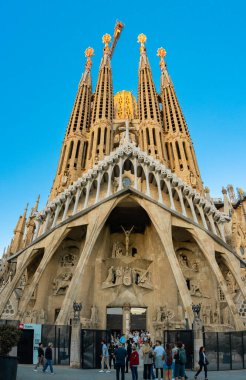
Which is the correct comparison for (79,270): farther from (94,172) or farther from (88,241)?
(94,172)

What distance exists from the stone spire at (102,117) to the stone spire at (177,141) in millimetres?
8586

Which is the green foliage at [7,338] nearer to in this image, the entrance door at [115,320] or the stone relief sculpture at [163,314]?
the stone relief sculpture at [163,314]

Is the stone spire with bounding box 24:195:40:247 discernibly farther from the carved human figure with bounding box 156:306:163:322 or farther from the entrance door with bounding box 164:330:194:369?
the entrance door with bounding box 164:330:194:369

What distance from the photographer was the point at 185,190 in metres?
31.2

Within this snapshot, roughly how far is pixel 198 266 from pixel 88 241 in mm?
11365

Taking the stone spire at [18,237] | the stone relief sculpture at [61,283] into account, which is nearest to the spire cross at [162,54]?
the stone spire at [18,237]

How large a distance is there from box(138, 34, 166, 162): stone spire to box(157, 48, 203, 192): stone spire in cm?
157

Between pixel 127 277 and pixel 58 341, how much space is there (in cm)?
1350

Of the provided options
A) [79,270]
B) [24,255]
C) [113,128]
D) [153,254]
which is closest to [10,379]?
[79,270]

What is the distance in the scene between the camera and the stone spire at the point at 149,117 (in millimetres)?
43378

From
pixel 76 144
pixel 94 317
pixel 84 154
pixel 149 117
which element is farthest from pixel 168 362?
pixel 149 117

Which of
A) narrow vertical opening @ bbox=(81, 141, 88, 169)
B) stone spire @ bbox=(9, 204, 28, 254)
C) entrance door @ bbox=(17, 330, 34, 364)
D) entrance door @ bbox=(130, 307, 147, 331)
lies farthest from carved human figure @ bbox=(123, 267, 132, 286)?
narrow vertical opening @ bbox=(81, 141, 88, 169)

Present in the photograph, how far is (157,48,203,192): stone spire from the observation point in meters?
40.7

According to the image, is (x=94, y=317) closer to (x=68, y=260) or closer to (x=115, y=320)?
(x=115, y=320)
